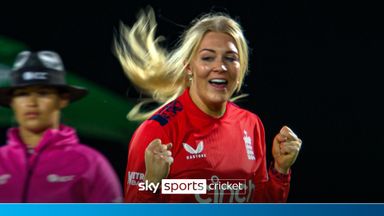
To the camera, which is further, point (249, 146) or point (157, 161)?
point (249, 146)

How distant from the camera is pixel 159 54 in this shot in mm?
3305

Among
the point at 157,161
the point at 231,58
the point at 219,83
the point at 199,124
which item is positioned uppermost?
the point at 231,58

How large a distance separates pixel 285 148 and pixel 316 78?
0.32 m

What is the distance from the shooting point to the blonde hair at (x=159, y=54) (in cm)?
327

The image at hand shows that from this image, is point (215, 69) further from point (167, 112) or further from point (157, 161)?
point (157, 161)

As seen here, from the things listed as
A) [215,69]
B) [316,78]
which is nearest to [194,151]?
[215,69]

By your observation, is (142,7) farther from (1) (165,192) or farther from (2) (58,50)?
(1) (165,192)

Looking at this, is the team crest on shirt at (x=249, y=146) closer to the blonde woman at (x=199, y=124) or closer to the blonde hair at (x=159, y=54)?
the blonde woman at (x=199, y=124)

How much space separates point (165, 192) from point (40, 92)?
66cm

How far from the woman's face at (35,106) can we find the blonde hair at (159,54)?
1.05 ft

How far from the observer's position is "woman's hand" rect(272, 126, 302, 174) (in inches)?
131

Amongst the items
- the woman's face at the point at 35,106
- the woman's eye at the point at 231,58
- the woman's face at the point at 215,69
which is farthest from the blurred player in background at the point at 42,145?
the woman's eye at the point at 231,58

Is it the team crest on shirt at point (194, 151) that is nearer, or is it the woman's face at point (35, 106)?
the woman's face at point (35, 106)

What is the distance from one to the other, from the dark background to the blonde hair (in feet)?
0.12
